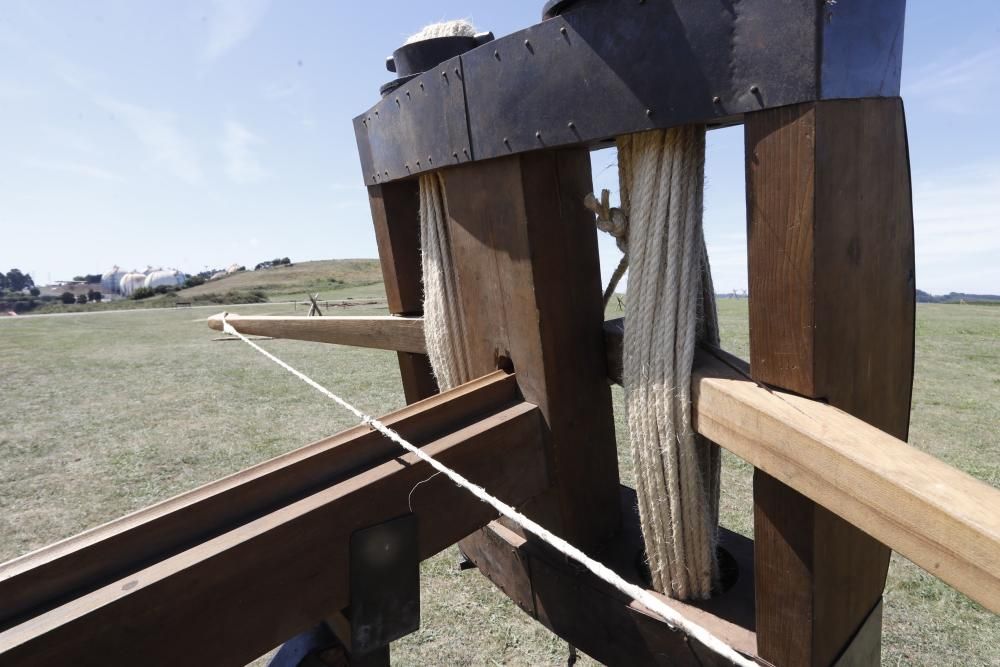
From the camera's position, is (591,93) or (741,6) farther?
(591,93)

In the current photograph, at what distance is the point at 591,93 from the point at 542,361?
1.54ft

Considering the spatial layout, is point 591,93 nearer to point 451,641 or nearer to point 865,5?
point 865,5

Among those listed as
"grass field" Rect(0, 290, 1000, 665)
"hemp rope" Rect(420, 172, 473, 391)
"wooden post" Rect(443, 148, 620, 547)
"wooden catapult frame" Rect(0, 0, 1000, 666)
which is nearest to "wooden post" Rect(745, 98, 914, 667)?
"wooden catapult frame" Rect(0, 0, 1000, 666)

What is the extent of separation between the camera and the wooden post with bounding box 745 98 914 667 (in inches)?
27.6

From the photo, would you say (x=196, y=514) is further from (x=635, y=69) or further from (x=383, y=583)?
(x=635, y=69)

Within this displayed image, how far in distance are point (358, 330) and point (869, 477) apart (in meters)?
1.39

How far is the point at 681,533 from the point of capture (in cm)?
102

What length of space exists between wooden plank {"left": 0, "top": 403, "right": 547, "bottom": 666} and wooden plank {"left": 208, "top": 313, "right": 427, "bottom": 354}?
61cm

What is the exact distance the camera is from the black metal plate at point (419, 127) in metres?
1.09

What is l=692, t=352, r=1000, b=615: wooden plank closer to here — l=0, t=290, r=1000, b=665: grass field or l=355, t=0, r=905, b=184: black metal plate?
l=355, t=0, r=905, b=184: black metal plate

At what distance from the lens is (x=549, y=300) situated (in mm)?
1057

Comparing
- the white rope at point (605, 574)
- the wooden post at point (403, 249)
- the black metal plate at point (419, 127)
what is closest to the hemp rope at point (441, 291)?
the black metal plate at point (419, 127)

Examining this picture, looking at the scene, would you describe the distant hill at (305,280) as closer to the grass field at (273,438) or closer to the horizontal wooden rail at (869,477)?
the grass field at (273,438)

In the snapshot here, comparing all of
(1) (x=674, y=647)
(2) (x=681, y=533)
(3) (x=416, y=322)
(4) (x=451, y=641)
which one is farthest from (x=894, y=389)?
(4) (x=451, y=641)
